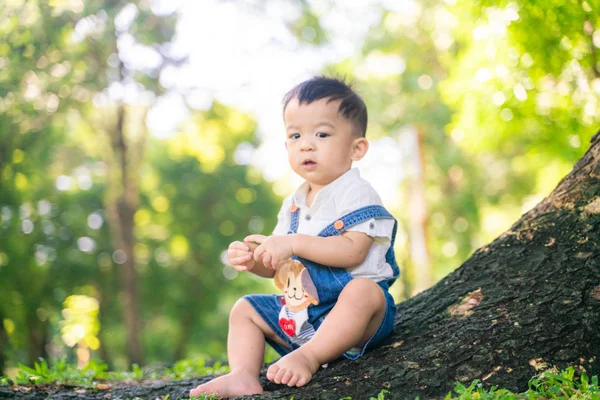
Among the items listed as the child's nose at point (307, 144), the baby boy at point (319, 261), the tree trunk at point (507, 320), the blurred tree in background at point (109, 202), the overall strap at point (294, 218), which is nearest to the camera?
the tree trunk at point (507, 320)

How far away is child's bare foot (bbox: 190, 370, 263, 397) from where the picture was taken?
7.98 feet

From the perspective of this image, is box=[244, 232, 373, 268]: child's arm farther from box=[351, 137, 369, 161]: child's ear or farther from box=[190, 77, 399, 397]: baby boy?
box=[351, 137, 369, 161]: child's ear

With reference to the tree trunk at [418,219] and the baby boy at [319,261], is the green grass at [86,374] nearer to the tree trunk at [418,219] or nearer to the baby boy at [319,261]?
the baby boy at [319,261]

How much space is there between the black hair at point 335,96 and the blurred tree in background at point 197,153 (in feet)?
4.04

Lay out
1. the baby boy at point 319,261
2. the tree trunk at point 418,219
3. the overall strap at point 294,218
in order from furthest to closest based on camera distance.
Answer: the tree trunk at point 418,219 < the overall strap at point 294,218 < the baby boy at point 319,261

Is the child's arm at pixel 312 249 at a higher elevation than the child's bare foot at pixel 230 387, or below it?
higher

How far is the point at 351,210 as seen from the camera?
2619 mm

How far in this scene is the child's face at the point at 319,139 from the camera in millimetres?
2729

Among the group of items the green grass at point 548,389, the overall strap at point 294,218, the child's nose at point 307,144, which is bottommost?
the green grass at point 548,389

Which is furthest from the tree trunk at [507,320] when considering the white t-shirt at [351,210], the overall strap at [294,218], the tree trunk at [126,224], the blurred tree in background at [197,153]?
the tree trunk at [126,224]

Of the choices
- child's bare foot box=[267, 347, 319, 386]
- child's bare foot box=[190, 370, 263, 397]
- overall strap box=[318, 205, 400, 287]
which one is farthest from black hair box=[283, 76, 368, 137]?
child's bare foot box=[190, 370, 263, 397]

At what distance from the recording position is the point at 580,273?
256 centimetres

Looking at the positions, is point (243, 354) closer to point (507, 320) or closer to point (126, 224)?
point (507, 320)

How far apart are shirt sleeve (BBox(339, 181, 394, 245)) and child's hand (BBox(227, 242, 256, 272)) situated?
46 cm
